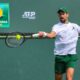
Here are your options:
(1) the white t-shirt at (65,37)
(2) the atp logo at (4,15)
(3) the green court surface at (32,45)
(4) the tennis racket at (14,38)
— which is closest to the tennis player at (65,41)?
(1) the white t-shirt at (65,37)

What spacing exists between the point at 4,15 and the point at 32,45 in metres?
0.77

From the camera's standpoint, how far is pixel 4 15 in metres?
9.54

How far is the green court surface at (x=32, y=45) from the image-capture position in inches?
376

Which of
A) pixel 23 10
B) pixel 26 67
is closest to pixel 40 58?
pixel 26 67

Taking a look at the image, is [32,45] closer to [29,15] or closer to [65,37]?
[29,15]

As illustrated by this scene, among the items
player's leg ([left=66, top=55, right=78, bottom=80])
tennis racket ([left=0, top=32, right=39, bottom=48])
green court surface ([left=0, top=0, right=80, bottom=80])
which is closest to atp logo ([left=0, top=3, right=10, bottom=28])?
green court surface ([left=0, top=0, right=80, bottom=80])

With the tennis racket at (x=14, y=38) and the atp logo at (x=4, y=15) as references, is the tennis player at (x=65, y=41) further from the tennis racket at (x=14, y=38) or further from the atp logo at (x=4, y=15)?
the atp logo at (x=4, y=15)

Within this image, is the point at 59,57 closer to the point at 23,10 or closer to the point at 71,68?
the point at 71,68

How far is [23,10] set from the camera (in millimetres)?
9562

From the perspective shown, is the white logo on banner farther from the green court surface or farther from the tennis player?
the tennis player

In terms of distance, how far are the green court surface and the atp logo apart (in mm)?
59

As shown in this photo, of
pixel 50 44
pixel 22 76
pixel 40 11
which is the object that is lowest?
pixel 22 76

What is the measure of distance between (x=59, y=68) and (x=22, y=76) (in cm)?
136

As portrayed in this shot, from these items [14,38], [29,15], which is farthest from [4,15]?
[14,38]
